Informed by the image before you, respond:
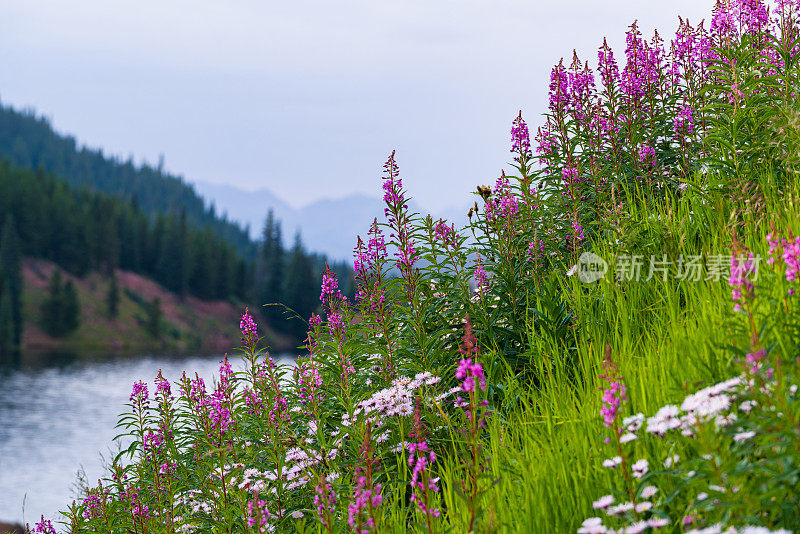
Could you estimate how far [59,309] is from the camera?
342 feet

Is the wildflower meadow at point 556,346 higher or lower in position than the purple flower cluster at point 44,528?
higher

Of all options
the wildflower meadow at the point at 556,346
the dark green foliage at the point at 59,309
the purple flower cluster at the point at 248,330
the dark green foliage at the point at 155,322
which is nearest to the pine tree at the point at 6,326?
the dark green foliage at the point at 59,309

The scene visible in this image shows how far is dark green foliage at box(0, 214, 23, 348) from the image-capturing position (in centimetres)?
9764

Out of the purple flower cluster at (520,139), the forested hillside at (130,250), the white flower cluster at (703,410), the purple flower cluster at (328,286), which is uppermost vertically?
the forested hillside at (130,250)

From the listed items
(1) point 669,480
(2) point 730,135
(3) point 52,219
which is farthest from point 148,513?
(3) point 52,219

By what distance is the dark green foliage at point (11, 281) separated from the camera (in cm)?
9764

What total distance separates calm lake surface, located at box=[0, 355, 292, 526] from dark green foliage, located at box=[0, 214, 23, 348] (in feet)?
35.2

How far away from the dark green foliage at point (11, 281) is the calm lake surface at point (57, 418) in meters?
10.7

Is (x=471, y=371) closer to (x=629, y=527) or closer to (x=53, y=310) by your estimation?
(x=629, y=527)

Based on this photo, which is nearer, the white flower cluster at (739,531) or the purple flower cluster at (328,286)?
the white flower cluster at (739,531)

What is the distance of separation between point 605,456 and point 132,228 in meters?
146

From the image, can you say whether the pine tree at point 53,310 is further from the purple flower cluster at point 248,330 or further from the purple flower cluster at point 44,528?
the purple flower cluster at point 248,330

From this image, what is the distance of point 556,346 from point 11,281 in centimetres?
11814

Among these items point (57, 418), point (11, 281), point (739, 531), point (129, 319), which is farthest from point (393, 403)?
point (129, 319)
